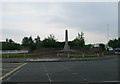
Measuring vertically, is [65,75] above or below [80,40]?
below

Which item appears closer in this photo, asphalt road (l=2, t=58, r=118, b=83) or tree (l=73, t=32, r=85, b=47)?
asphalt road (l=2, t=58, r=118, b=83)

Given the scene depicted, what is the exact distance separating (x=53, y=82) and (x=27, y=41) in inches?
5299

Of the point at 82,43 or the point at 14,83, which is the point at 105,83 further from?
the point at 82,43

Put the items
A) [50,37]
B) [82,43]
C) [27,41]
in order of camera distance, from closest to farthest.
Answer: [82,43] → [50,37] → [27,41]

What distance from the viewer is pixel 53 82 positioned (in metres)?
10.1

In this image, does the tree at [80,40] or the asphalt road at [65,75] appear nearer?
the asphalt road at [65,75]

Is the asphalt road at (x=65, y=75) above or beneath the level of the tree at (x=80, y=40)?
beneath

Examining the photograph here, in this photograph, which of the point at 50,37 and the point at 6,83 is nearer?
the point at 6,83

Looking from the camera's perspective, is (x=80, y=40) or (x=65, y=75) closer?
(x=65, y=75)

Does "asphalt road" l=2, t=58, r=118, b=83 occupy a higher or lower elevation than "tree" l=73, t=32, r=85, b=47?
lower

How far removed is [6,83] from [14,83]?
0.43 m

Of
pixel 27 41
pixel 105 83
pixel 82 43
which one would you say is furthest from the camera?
pixel 27 41

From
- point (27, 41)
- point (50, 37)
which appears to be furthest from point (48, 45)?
point (27, 41)

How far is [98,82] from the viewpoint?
9.95 metres
